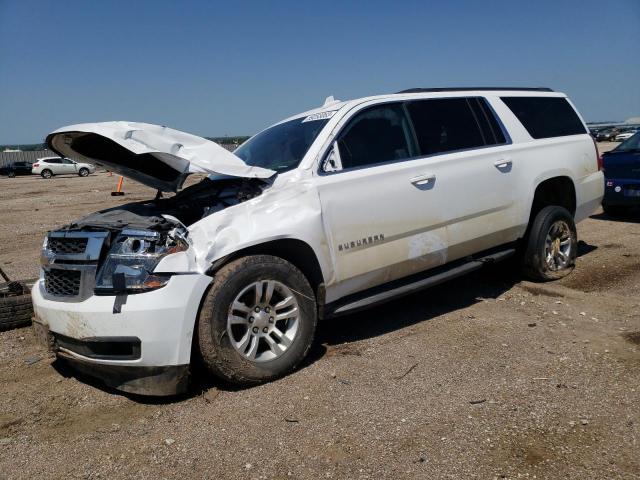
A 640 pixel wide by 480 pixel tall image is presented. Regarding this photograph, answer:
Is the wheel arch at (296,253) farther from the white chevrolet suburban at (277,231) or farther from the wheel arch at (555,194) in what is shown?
the wheel arch at (555,194)

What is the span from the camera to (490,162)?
474 cm

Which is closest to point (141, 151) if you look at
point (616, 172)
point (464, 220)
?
point (464, 220)

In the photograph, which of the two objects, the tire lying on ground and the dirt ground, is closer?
the dirt ground

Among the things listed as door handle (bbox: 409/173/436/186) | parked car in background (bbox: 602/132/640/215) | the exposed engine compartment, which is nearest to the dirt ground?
the exposed engine compartment

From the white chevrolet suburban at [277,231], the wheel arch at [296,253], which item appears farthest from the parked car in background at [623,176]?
the wheel arch at [296,253]

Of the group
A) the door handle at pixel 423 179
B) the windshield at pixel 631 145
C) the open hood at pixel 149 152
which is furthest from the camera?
the windshield at pixel 631 145

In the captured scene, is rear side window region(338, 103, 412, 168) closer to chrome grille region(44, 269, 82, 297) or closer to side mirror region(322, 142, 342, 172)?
side mirror region(322, 142, 342, 172)

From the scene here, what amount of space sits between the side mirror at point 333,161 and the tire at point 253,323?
2.65 feet

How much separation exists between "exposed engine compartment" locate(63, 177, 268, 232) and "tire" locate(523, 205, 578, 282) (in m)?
2.99

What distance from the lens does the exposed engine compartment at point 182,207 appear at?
134 inches

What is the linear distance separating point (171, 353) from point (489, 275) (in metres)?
3.99

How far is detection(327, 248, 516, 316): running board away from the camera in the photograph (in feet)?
12.7

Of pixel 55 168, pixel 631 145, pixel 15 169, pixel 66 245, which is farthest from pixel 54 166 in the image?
pixel 66 245

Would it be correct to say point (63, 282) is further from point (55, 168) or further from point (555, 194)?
point (55, 168)
